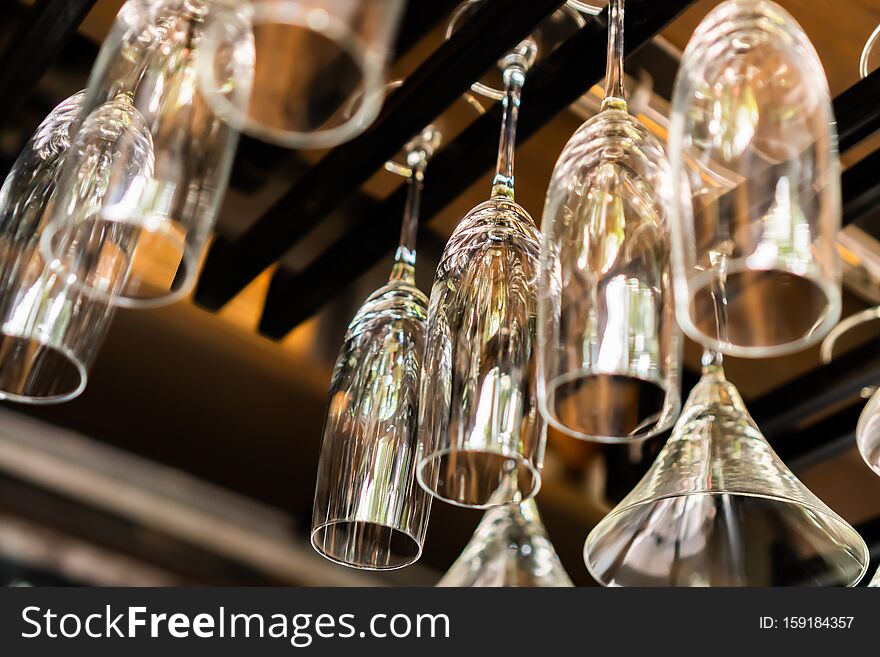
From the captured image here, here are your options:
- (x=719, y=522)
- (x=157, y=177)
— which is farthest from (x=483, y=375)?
(x=719, y=522)

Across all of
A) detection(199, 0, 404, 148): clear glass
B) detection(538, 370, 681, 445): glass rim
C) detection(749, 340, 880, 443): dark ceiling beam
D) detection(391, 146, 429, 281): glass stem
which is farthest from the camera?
detection(749, 340, 880, 443): dark ceiling beam

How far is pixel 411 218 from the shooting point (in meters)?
1.02

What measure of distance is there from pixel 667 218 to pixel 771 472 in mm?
233

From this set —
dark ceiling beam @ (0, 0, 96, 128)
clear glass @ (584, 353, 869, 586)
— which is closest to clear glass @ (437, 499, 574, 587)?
clear glass @ (584, 353, 869, 586)

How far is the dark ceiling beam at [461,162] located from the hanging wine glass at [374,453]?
0.84 ft

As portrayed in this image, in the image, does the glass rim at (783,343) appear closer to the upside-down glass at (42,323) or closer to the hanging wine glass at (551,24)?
the upside-down glass at (42,323)

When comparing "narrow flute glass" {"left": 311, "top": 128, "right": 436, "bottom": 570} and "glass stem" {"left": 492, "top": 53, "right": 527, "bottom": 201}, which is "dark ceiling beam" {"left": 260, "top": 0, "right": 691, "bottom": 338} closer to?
"glass stem" {"left": 492, "top": 53, "right": 527, "bottom": 201}

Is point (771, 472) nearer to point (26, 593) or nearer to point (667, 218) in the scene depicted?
point (667, 218)

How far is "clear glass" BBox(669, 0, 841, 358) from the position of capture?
520 millimetres

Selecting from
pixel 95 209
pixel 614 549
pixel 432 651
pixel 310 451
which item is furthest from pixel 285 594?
pixel 95 209

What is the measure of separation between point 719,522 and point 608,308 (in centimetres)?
38

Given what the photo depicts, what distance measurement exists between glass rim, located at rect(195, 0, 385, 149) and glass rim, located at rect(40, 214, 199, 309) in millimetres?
97

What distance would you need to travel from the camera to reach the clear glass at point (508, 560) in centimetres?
83

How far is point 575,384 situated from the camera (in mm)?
595
